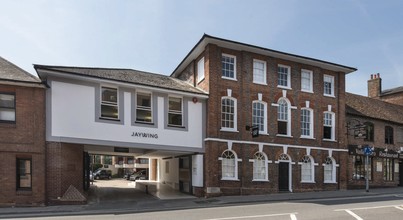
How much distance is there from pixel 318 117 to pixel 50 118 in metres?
16.9

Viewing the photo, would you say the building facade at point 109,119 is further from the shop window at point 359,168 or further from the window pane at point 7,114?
the shop window at point 359,168

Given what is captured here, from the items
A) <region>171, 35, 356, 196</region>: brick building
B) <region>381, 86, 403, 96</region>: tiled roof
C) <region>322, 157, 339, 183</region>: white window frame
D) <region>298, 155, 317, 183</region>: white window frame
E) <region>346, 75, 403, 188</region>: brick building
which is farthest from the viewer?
<region>381, 86, 403, 96</region>: tiled roof

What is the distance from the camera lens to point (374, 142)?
91.5 ft

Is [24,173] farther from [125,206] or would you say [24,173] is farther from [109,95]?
[109,95]

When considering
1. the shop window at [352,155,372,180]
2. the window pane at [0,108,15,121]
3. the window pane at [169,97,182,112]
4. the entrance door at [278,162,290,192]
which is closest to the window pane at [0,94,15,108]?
the window pane at [0,108,15,121]

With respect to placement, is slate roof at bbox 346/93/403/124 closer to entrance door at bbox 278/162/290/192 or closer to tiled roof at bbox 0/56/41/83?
entrance door at bbox 278/162/290/192

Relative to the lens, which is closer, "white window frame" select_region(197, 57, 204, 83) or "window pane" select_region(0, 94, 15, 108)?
"window pane" select_region(0, 94, 15, 108)

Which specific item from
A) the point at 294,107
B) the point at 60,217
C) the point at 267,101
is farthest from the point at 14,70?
the point at 294,107

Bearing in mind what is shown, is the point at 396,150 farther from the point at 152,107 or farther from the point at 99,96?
the point at 99,96

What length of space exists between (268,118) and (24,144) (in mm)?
13859

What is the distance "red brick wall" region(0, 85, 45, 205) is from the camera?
628 inches

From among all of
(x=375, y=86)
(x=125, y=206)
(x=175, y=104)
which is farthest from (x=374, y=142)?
(x=125, y=206)

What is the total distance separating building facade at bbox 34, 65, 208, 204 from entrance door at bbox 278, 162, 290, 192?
17.7 ft

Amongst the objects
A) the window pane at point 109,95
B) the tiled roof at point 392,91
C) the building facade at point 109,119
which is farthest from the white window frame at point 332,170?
the tiled roof at point 392,91
